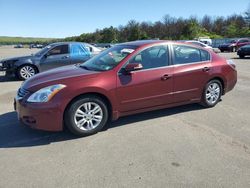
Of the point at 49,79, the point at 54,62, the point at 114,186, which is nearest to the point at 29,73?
the point at 54,62

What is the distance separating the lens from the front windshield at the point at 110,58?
5.20 m

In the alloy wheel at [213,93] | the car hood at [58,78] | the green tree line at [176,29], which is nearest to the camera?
the car hood at [58,78]

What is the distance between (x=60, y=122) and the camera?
179 inches

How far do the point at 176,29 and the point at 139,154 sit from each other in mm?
77007

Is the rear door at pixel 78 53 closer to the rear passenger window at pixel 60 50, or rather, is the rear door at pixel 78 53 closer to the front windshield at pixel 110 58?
the rear passenger window at pixel 60 50

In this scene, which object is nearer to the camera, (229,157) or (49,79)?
(229,157)

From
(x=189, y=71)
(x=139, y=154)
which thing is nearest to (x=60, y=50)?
(x=189, y=71)

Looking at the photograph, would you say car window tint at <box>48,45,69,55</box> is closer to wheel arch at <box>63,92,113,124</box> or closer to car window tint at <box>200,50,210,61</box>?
car window tint at <box>200,50,210,61</box>

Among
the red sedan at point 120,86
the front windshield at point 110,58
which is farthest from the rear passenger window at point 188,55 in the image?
the front windshield at point 110,58

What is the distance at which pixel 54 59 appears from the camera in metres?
11.2

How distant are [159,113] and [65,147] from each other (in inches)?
94.1

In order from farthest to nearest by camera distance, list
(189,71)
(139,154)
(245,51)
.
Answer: (245,51) < (189,71) < (139,154)

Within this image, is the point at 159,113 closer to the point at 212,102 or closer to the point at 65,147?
the point at 212,102

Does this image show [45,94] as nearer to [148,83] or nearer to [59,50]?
[148,83]
